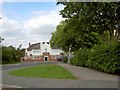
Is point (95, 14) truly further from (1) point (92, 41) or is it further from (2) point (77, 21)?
(1) point (92, 41)

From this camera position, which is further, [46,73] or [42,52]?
[42,52]

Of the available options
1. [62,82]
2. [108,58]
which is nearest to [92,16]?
[108,58]

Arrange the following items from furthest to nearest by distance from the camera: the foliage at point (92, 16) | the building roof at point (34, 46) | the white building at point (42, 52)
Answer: the building roof at point (34, 46) → the white building at point (42, 52) → the foliage at point (92, 16)

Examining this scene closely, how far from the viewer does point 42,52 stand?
127 m

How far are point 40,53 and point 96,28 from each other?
97.5 m

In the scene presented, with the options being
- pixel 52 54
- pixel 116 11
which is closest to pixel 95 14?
pixel 116 11

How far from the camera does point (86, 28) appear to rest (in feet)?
96.7

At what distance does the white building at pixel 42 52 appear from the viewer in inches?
4719

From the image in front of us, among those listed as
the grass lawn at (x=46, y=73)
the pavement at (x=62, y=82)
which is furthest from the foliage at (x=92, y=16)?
the pavement at (x=62, y=82)

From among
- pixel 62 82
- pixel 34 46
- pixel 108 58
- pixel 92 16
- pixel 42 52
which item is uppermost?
pixel 34 46

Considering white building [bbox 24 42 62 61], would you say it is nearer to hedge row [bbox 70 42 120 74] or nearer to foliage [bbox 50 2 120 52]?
foliage [bbox 50 2 120 52]

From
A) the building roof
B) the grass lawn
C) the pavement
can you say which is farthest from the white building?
the pavement

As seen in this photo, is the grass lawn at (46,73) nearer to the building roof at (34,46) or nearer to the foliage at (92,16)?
the foliage at (92,16)

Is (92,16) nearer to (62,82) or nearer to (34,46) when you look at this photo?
(62,82)
